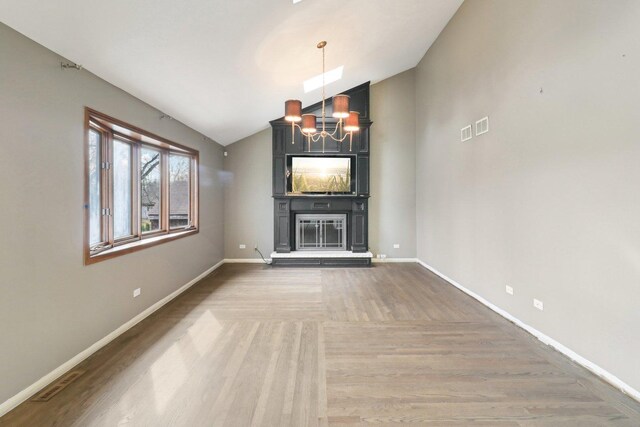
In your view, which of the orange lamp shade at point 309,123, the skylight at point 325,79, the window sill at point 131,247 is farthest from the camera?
the skylight at point 325,79

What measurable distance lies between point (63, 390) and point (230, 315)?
1531 millimetres

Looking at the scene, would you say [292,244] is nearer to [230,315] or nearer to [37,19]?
[230,315]

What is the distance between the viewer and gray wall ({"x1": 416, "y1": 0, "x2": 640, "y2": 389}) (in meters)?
2.01

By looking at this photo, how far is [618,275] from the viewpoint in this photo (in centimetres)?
206

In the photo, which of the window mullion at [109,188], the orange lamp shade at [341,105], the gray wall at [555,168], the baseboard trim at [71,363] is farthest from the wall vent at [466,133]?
the baseboard trim at [71,363]

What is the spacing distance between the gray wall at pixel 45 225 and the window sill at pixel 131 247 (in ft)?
0.24

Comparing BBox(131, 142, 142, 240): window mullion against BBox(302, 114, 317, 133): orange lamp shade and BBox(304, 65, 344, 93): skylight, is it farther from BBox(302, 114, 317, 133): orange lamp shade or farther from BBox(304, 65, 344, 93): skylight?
BBox(304, 65, 344, 93): skylight

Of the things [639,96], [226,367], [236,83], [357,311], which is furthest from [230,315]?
[639,96]

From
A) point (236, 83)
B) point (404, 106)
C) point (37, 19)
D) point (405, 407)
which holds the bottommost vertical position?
point (405, 407)

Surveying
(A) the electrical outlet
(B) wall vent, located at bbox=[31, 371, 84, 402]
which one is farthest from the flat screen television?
(B) wall vent, located at bbox=[31, 371, 84, 402]

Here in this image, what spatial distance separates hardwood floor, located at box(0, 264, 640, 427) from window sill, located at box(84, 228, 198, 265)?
2.68ft

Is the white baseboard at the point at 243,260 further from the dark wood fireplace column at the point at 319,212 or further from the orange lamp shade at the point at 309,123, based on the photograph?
the orange lamp shade at the point at 309,123

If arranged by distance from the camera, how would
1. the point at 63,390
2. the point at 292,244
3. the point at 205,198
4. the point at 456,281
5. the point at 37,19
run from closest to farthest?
the point at 37,19, the point at 63,390, the point at 456,281, the point at 205,198, the point at 292,244

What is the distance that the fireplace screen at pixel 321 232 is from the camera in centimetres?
617
